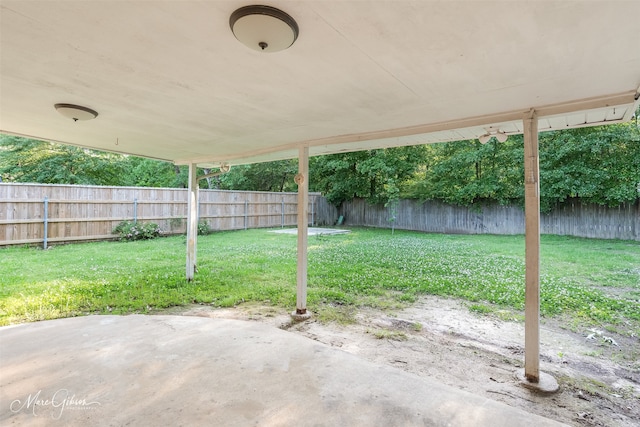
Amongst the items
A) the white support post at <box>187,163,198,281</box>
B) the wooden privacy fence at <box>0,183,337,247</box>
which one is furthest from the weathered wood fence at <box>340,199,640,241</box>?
the white support post at <box>187,163,198,281</box>

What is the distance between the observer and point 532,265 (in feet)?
7.43

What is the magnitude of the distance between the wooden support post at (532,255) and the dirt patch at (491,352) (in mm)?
193

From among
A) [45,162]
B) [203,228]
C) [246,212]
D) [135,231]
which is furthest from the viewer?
[246,212]

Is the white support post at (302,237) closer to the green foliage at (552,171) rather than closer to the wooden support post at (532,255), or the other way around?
the wooden support post at (532,255)

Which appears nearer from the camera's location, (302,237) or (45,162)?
(302,237)

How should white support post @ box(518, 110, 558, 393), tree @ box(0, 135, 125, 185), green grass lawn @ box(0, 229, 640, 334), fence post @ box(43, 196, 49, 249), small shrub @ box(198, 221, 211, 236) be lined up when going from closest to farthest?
1. white support post @ box(518, 110, 558, 393)
2. green grass lawn @ box(0, 229, 640, 334)
3. fence post @ box(43, 196, 49, 249)
4. tree @ box(0, 135, 125, 185)
5. small shrub @ box(198, 221, 211, 236)

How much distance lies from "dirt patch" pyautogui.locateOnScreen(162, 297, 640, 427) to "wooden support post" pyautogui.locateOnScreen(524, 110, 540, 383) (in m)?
0.19

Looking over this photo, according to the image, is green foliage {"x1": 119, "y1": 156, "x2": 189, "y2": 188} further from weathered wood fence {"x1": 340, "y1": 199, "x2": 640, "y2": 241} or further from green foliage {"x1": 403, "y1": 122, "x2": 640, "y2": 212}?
green foliage {"x1": 403, "y1": 122, "x2": 640, "y2": 212}

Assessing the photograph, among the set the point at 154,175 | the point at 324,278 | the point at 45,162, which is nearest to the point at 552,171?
the point at 324,278

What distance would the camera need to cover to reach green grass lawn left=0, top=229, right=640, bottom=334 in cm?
374

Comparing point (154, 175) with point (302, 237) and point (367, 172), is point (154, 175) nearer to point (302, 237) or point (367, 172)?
point (367, 172)

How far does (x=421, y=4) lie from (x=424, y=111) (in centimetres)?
129

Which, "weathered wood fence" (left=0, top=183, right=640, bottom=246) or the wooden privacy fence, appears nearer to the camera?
the wooden privacy fence

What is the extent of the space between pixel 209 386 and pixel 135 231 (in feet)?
26.3
